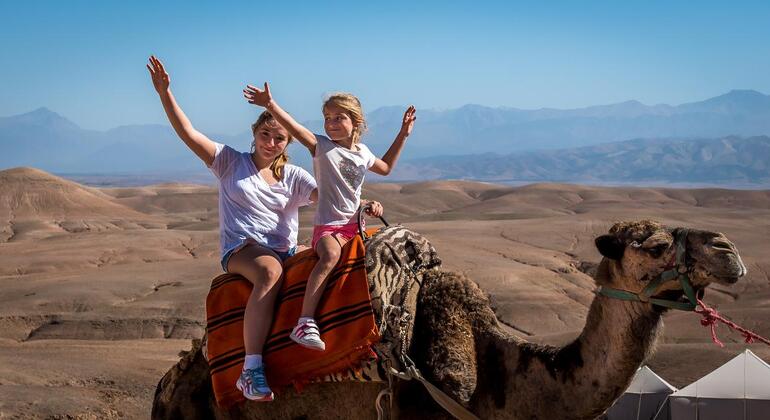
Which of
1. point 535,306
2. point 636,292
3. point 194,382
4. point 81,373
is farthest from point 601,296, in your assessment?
point 535,306

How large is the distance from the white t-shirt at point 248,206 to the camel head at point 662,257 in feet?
6.69

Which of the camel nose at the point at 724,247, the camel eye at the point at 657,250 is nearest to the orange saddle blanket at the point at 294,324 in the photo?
the camel eye at the point at 657,250

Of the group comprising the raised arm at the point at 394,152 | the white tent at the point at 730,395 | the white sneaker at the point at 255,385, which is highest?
the raised arm at the point at 394,152

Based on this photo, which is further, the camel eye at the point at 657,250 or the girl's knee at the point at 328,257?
the girl's knee at the point at 328,257

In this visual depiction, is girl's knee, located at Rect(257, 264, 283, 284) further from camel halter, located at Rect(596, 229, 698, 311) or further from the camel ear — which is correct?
camel halter, located at Rect(596, 229, 698, 311)

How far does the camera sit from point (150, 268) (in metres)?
29.8

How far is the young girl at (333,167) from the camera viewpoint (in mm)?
5074

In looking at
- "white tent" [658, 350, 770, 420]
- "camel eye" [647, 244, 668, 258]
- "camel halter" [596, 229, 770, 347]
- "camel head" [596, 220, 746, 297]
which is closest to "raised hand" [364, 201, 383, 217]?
"camel head" [596, 220, 746, 297]

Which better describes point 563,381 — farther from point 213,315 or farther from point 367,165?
point 213,315

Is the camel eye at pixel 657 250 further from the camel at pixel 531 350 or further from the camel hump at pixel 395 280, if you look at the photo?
the camel hump at pixel 395 280

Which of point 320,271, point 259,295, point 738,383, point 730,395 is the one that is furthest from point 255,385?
point 738,383

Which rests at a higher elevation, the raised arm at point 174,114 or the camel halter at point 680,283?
the raised arm at point 174,114

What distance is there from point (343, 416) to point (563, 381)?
134 centimetres

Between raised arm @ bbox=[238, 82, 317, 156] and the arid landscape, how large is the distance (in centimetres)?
539
